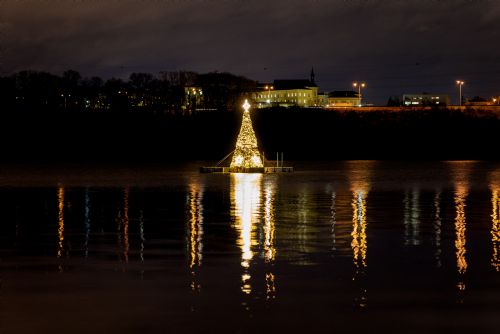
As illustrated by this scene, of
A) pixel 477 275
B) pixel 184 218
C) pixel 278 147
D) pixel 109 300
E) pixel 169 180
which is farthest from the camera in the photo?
pixel 278 147

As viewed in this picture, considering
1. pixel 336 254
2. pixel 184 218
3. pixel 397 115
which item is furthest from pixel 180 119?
pixel 336 254

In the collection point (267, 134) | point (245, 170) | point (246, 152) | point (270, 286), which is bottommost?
point (270, 286)

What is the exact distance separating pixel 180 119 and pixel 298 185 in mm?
74834

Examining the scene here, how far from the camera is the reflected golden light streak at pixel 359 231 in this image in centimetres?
1614

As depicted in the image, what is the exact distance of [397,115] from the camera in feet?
378

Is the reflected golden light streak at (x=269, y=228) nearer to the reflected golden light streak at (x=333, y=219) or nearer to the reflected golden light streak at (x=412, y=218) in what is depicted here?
the reflected golden light streak at (x=333, y=219)

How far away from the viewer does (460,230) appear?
2039 centimetres

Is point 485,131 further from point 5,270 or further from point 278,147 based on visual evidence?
point 5,270

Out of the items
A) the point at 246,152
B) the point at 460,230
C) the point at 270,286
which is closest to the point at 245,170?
the point at 246,152

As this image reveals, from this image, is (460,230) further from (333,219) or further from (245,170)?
(245,170)

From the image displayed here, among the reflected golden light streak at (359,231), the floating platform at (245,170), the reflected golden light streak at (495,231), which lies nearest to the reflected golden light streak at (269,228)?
the reflected golden light streak at (359,231)

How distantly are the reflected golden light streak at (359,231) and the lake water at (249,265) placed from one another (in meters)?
0.06

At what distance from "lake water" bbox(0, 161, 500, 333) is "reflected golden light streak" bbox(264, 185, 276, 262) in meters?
0.04

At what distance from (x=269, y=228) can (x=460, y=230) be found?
4206 mm
